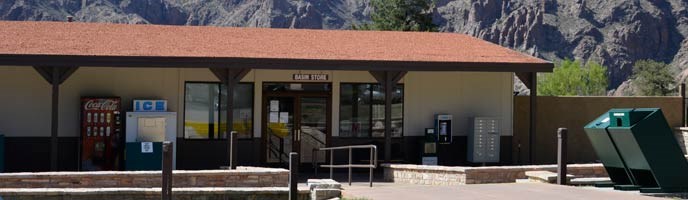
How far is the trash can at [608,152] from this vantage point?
14.6 meters

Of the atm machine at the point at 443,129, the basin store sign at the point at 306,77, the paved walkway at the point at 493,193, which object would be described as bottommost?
the paved walkway at the point at 493,193

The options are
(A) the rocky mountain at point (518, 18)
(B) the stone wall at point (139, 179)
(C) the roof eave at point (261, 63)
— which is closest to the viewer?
(B) the stone wall at point (139, 179)

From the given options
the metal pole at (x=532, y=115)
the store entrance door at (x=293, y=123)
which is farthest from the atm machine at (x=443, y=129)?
the store entrance door at (x=293, y=123)

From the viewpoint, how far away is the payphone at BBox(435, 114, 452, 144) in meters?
21.4

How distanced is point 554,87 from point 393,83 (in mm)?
70345

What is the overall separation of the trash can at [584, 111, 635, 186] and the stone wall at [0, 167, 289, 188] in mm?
5160

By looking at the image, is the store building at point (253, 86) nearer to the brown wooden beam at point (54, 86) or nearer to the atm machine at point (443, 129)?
the brown wooden beam at point (54, 86)

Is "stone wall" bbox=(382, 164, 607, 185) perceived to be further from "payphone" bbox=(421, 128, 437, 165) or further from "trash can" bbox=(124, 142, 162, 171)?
"trash can" bbox=(124, 142, 162, 171)

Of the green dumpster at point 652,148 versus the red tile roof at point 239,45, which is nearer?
the green dumpster at point 652,148

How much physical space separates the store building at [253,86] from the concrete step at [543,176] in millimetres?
3638

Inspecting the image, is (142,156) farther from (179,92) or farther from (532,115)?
(532,115)

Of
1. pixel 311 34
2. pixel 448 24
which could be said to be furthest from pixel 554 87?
pixel 311 34

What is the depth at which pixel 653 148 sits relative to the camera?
1401cm

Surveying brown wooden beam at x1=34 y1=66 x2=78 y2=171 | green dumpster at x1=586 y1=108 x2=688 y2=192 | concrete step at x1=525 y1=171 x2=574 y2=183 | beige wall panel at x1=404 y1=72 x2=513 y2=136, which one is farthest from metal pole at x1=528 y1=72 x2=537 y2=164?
brown wooden beam at x1=34 y1=66 x2=78 y2=171
